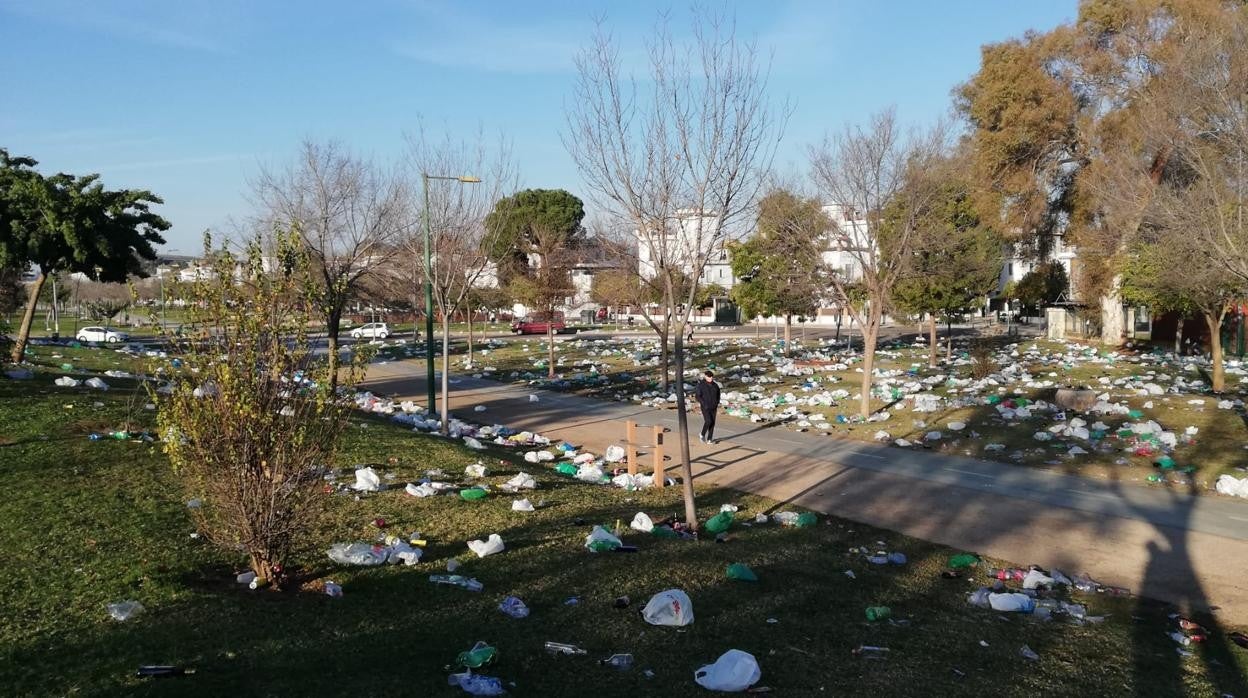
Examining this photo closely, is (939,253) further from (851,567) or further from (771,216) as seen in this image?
(851,567)

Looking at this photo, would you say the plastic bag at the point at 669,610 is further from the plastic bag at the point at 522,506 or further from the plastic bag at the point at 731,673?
the plastic bag at the point at 522,506

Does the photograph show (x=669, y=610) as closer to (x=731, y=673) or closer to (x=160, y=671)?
(x=731, y=673)

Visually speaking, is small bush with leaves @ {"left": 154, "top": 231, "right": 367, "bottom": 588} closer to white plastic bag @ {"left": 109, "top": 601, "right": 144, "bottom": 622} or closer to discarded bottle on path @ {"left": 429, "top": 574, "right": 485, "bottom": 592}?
white plastic bag @ {"left": 109, "top": 601, "right": 144, "bottom": 622}

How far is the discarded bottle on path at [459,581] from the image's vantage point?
6523 mm

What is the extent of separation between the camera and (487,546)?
7512 mm

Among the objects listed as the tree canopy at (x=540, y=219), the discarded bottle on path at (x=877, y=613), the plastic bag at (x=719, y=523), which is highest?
the tree canopy at (x=540, y=219)

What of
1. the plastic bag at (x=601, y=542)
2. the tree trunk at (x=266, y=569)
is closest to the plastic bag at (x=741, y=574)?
the plastic bag at (x=601, y=542)

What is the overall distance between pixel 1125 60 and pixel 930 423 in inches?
905

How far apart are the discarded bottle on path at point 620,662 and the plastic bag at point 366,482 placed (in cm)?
522

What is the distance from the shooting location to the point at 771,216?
18359mm

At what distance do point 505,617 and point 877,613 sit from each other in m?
2.87

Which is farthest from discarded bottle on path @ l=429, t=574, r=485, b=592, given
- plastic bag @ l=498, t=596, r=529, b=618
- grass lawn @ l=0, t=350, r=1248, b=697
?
plastic bag @ l=498, t=596, r=529, b=618

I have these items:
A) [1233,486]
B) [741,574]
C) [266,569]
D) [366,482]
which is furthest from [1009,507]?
[266,569]

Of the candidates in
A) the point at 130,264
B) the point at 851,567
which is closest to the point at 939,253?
the point at 851,567
